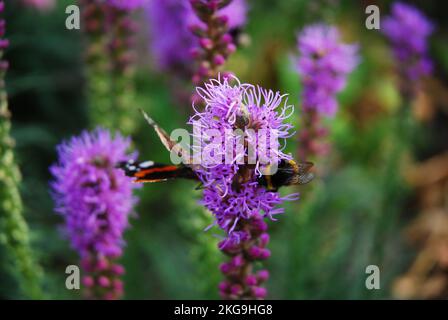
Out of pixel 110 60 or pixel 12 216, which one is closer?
pixel 12 216

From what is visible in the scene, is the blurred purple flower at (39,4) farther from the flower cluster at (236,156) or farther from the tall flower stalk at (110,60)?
the flower cluster at (236,156)

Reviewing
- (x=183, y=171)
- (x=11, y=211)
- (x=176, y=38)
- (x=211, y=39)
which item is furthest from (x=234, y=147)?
(x=176, y=38)

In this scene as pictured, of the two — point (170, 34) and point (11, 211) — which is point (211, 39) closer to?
point (11, 211)

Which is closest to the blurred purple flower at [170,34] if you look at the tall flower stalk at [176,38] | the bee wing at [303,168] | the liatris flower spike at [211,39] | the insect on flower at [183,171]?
the tall flower stalk at [176,38]

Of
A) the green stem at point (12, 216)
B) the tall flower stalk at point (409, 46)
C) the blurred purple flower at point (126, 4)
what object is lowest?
the green stem at point (12, 216)

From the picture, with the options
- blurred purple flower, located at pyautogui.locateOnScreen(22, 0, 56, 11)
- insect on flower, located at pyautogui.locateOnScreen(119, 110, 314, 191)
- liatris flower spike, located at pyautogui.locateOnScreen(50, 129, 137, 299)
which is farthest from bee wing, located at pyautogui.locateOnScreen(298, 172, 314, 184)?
blurred purple flower, located at pyautogui.locateOnScreen(22, 0, 56, 11)

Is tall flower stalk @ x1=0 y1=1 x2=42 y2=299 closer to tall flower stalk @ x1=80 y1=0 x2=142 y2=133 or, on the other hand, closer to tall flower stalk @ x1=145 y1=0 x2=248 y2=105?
tall flower stalk @ x1=80 y1=0 x2=142 y2=133
